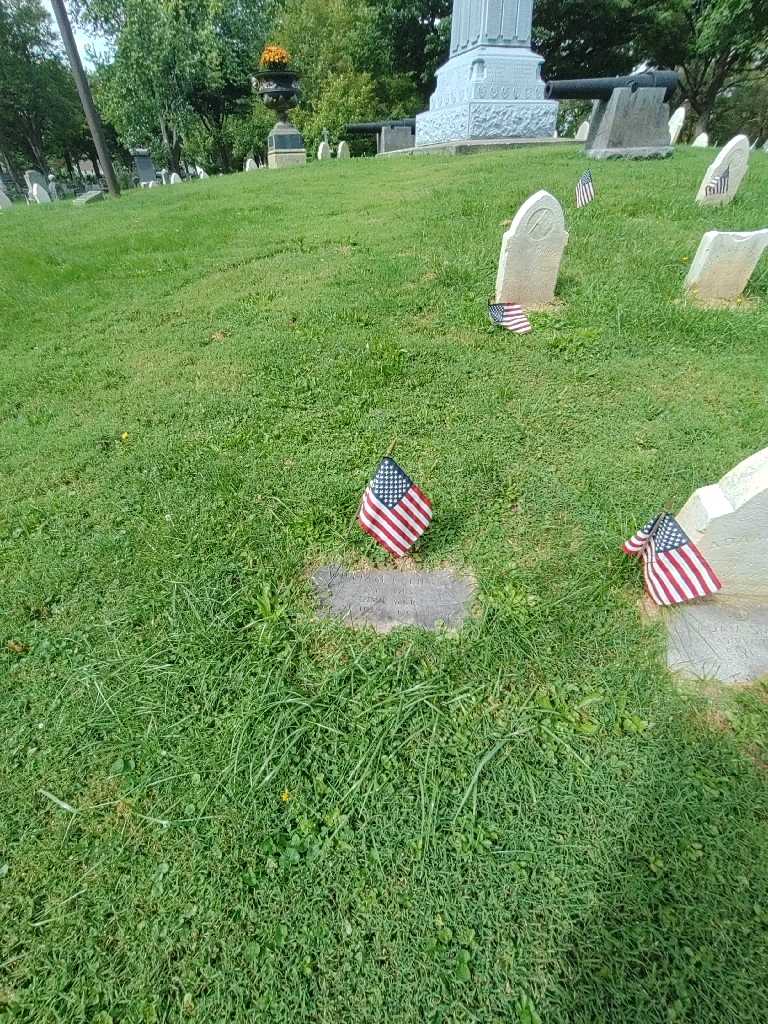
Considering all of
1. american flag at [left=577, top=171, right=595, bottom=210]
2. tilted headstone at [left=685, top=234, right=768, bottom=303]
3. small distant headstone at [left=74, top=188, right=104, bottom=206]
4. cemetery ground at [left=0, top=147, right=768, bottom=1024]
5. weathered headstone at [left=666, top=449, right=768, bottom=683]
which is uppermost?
american flag at [left=577, top=171, right=595, bottom=210]

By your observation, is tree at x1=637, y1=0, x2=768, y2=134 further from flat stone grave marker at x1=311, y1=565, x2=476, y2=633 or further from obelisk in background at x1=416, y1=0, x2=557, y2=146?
flat stone grave marker at x1=311, y1=565, x2=476, y2=633

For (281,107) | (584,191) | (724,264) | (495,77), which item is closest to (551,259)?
(724,264)

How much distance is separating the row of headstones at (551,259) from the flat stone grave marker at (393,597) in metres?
3.60

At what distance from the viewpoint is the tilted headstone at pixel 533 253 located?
4.42m

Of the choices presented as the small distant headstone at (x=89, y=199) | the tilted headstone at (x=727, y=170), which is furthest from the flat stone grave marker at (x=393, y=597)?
the small distant headstone at (x=89, y=199)

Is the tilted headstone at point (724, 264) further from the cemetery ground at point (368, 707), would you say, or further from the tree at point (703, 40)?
the tree at point (703, 40)

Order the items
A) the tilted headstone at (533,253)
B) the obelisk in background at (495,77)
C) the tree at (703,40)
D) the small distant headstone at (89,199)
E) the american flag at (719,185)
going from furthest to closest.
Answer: the tree at (703,40) → the small distant headstone at (89,199) → the obelisk in background at (495,77) → the american flag at (719,185) → the tilted headstone at (533,253)

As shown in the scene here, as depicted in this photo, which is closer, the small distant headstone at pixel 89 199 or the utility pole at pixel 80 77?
the utility pole at pixel 80 77

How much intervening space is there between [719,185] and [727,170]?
6.9 inches

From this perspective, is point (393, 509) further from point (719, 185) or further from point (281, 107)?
point (281, 107)

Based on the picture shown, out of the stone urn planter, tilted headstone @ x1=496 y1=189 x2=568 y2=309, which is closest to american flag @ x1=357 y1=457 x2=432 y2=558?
tilted headstone @ x1=496 y1=189 x2=568 y2=309

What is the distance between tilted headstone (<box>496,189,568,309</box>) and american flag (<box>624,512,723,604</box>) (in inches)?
137

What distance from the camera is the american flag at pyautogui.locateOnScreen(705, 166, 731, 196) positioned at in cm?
666

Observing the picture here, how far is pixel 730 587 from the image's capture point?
2326mm
